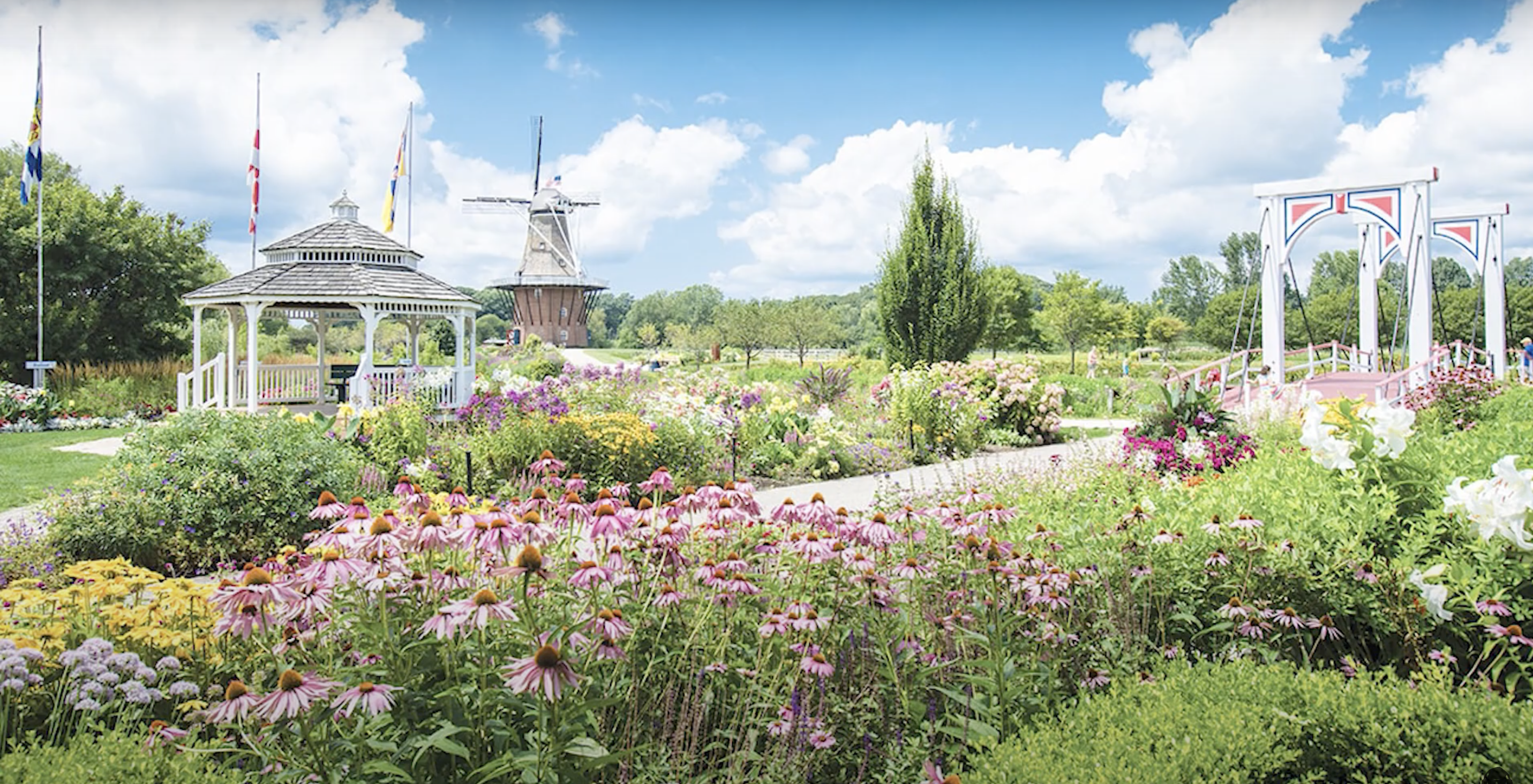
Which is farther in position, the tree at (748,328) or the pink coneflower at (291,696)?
the tree at (748,328)

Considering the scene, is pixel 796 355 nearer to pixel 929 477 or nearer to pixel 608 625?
pixel 929 477

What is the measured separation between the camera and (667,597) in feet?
8.88

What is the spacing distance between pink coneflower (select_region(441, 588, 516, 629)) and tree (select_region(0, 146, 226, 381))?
75.9 ft

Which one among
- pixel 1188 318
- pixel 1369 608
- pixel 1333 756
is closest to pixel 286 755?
pixel 1333 756

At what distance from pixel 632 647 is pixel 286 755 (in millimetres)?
889

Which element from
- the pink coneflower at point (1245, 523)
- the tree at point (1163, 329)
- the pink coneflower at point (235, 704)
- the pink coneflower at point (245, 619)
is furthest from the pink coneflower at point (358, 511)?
the tree at point (1163, 329)

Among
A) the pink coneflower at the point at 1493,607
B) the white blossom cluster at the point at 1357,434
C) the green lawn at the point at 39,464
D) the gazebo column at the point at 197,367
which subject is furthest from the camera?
the gazebo column at the point at 197,367

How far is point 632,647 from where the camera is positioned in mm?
2773

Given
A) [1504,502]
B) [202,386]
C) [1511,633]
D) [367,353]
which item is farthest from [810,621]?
[202,386]

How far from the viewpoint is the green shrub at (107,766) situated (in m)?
2.11

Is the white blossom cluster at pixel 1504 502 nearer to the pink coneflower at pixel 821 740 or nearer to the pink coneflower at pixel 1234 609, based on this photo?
the pink coneflower at pixel 1234 609

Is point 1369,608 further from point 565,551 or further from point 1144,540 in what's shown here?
point 565,551

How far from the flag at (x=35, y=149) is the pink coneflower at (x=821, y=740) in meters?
21.0

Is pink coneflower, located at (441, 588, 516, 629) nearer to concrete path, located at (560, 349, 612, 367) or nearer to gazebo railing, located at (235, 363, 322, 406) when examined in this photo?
gazebo railing, located at (235, 363, 322, 406)
